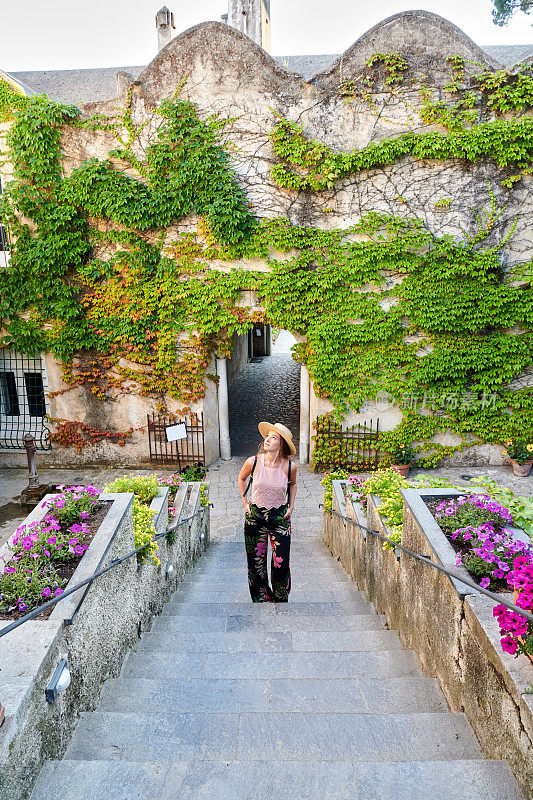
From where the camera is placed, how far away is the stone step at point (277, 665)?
3.88m

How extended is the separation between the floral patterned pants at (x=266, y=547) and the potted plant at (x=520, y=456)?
7.22 metres

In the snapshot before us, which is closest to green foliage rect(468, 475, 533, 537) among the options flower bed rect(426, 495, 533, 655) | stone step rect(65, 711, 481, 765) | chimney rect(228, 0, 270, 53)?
flower bed rect(426, 495, 533, 655)

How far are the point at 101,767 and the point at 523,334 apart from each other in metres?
10.3

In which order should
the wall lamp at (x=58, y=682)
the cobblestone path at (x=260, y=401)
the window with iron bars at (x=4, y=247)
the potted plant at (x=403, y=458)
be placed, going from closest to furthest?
the wall lamp at (x=58, y=682)
the potted plant at (x=403, y=458)
the window with iron bars at (x=4, y=247)
the cobblestone path at (x=260, y=401)

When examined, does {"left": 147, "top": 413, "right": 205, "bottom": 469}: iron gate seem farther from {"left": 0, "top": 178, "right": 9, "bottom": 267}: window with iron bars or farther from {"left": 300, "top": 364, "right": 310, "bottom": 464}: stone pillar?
{"left": 0, "top": 178, "right": 9, "bottom": 267}: window with iron bars

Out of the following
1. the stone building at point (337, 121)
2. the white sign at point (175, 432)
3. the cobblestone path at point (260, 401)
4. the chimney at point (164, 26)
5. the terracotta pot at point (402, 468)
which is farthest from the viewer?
the chimney at point (164, 26)

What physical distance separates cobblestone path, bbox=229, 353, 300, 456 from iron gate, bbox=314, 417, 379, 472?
1.86 metres

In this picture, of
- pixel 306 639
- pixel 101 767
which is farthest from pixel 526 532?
pixel 101 767

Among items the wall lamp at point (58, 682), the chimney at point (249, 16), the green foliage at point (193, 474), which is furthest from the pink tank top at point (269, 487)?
the chimney at point (249, 16)

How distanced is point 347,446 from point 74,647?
27.7ft

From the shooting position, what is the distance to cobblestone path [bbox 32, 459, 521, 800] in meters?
2.44

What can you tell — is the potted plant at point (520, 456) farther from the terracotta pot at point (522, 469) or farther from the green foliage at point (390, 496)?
the green foliage at point (390, 496)

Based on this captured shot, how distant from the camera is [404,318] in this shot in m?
10.6

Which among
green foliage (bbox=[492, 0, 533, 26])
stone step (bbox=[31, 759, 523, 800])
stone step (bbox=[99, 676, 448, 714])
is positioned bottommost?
stone step (bbox=[99, 676, 448, 714])
